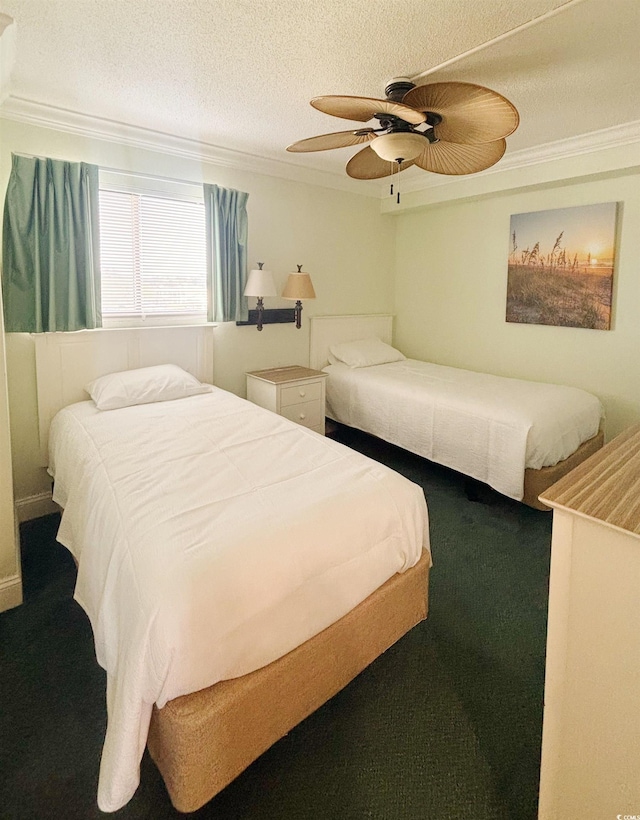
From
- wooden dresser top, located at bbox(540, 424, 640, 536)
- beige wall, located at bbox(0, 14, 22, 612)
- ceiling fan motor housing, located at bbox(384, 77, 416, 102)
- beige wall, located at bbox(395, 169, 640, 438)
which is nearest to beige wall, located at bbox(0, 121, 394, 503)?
beige wall, located at bbox(395, 169, 640, 438)

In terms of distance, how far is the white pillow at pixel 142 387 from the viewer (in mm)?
2758

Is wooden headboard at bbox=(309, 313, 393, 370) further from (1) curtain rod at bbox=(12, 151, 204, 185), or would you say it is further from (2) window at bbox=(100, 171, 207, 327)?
(1) curtain rod at bbox=(12, 151, 204, 185)

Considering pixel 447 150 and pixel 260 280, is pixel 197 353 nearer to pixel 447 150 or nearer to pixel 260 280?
pixel 260 280

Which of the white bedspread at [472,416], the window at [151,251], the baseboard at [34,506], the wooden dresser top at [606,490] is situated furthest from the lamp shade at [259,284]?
the wooden dresser top at [606,490]

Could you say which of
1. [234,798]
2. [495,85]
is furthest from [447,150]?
[234,798]

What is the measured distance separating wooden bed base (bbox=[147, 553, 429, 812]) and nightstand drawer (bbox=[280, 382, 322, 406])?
2.03m

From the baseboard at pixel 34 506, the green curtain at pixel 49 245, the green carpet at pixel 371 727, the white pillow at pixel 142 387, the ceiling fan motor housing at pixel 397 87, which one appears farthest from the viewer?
the baseboard at pixel 34 506

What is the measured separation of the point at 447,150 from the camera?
217 cm

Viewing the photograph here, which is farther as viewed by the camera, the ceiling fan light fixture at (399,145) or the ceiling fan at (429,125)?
the ceiling fan light fixture at (399,145)

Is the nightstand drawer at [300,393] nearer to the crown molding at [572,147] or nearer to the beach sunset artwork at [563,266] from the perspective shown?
the beach sunset artwork at [563,266]

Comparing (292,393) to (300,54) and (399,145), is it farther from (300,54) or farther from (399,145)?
(300,54)

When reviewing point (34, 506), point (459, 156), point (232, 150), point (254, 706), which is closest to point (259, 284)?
point (232, 150)

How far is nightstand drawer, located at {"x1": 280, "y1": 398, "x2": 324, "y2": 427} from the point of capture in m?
3.60

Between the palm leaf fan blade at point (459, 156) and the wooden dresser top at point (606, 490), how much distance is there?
146 centimetres
